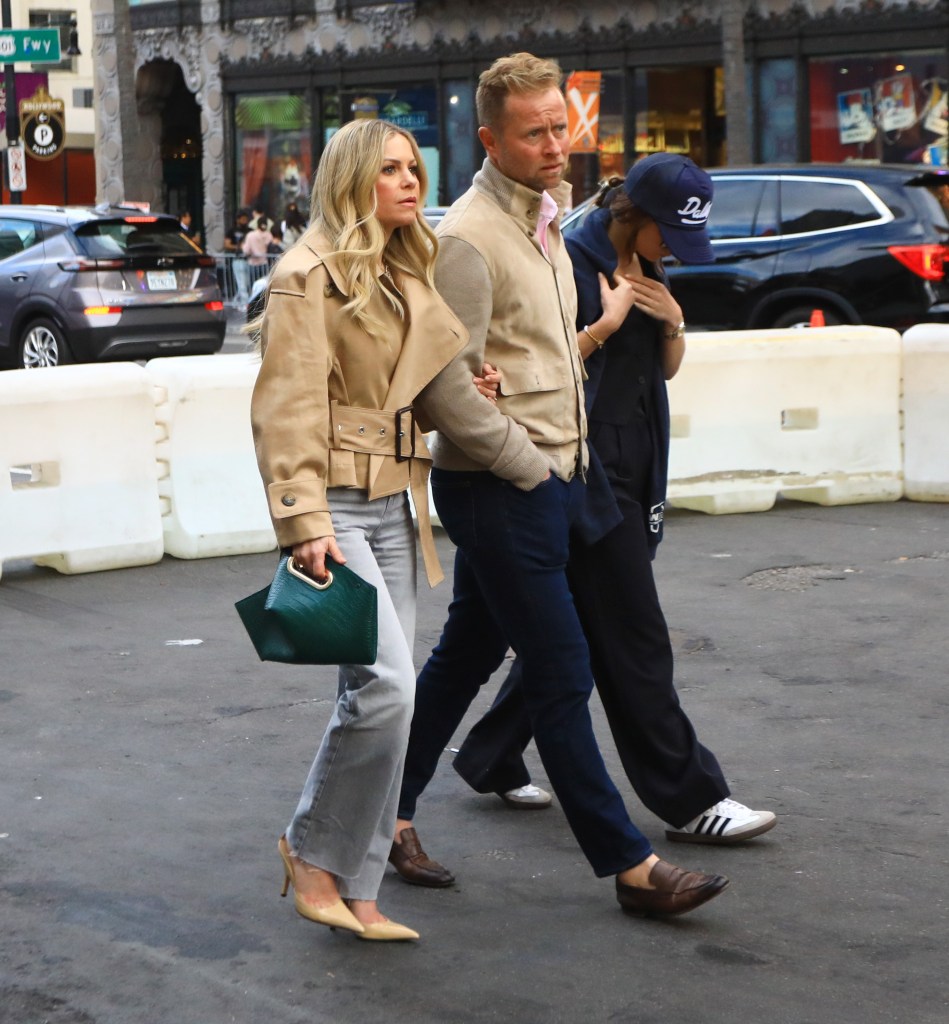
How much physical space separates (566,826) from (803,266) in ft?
33.5

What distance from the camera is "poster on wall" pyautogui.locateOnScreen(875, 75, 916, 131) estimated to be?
25.3 m

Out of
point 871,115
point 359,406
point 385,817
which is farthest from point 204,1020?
point 871,115

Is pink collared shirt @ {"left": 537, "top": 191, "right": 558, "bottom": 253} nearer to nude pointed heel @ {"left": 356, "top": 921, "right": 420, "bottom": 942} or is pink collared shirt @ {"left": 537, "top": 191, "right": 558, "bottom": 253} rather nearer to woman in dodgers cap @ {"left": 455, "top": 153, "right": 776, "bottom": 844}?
woman in dodgers cap @ {"left": 455, "top": 153, "right": 776, "bottom": 844}

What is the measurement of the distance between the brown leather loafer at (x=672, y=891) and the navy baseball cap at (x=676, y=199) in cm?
144

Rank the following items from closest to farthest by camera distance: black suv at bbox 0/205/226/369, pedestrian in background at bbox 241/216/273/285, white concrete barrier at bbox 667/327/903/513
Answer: white concrete barrier at bbox 667/327/903/513
black suv at bbox 0/205/226/369
pedestrian in background at bbox 241/216/273/285

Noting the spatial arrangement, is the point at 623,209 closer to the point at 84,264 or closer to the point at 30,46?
the point at 84,264

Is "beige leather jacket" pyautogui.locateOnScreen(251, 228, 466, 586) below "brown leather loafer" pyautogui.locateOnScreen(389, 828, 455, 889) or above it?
above

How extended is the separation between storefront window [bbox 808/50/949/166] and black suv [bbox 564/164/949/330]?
10.7m

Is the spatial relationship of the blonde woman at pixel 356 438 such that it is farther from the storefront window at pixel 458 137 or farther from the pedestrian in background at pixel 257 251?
the storefront window at pixel 458 137

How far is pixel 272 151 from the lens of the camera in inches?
1351

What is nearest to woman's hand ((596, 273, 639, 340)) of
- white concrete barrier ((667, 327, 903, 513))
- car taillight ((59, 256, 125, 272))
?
white concrete barrier ((667, 327, 903, 513))

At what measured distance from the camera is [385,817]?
4098 millimetres

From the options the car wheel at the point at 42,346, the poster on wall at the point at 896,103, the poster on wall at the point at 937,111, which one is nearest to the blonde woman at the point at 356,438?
the car wheel at the point at 42,346

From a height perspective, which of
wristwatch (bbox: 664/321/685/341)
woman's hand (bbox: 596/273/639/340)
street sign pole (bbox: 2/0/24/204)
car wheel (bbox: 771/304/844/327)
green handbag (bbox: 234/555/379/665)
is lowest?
green handbag (bbox: 234/555/379/665)
